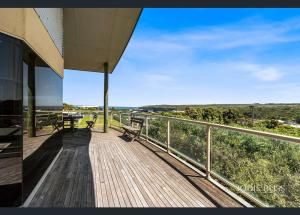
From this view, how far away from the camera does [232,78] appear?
4231 centimetres

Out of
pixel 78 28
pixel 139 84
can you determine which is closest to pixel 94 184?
pixel 78 28

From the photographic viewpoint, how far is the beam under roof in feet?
16.8

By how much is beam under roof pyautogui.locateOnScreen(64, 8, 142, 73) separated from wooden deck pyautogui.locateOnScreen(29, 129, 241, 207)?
3.54 metres

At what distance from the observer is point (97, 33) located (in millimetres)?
6340

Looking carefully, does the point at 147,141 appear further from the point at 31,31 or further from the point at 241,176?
the point at 31,31

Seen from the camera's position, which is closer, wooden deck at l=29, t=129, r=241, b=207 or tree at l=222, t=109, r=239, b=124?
wooden deck at l=29, t=129, r=241, b=207

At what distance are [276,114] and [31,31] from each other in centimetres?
4403

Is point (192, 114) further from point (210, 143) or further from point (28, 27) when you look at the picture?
point (28, 27)

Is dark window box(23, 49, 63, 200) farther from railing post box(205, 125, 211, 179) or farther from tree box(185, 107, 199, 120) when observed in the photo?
tree box(185, 107, 199, 120)

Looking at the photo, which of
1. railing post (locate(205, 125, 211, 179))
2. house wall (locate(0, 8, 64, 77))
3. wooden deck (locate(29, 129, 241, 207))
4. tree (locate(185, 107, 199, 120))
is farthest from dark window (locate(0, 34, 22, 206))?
tree (locate(185, 107, 199, 120))

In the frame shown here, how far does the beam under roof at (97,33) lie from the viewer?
5.12 meters

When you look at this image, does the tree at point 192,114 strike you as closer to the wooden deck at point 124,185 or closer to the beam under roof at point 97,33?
the beam under roof at point 97,33

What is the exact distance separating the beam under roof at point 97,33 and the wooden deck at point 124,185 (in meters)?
3.54

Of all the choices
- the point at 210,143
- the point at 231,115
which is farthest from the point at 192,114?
the point at 210,143
